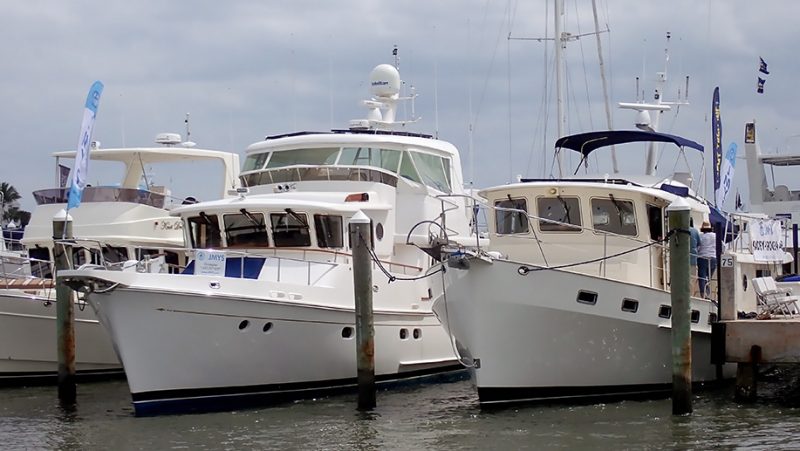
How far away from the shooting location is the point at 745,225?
22969 mm

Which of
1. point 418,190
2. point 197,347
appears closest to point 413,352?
point 418,190

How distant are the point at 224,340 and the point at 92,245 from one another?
7101mm

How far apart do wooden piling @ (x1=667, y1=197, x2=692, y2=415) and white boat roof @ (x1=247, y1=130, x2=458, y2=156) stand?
757 cm

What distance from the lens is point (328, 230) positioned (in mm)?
20281

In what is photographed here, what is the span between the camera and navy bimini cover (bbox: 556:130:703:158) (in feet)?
69.2

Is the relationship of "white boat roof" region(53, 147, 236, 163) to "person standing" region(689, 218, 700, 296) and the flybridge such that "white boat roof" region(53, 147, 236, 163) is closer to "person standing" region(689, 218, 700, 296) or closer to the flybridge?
the flybridge

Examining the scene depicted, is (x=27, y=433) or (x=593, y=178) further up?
(x=593, y=178)

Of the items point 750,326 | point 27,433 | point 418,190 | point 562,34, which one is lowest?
point 27,433

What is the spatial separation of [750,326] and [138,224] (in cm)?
1289

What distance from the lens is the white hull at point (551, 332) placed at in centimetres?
1727

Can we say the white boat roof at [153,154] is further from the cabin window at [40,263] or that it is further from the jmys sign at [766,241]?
the jmys sign at [766,241]

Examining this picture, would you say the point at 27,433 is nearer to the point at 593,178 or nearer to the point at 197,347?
the point at 197,347

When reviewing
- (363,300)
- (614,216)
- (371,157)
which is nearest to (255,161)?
(371,157)

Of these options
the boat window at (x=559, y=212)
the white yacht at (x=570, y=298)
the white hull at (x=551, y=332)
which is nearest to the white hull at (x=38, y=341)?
the white yacht at (x=570, y=298)
